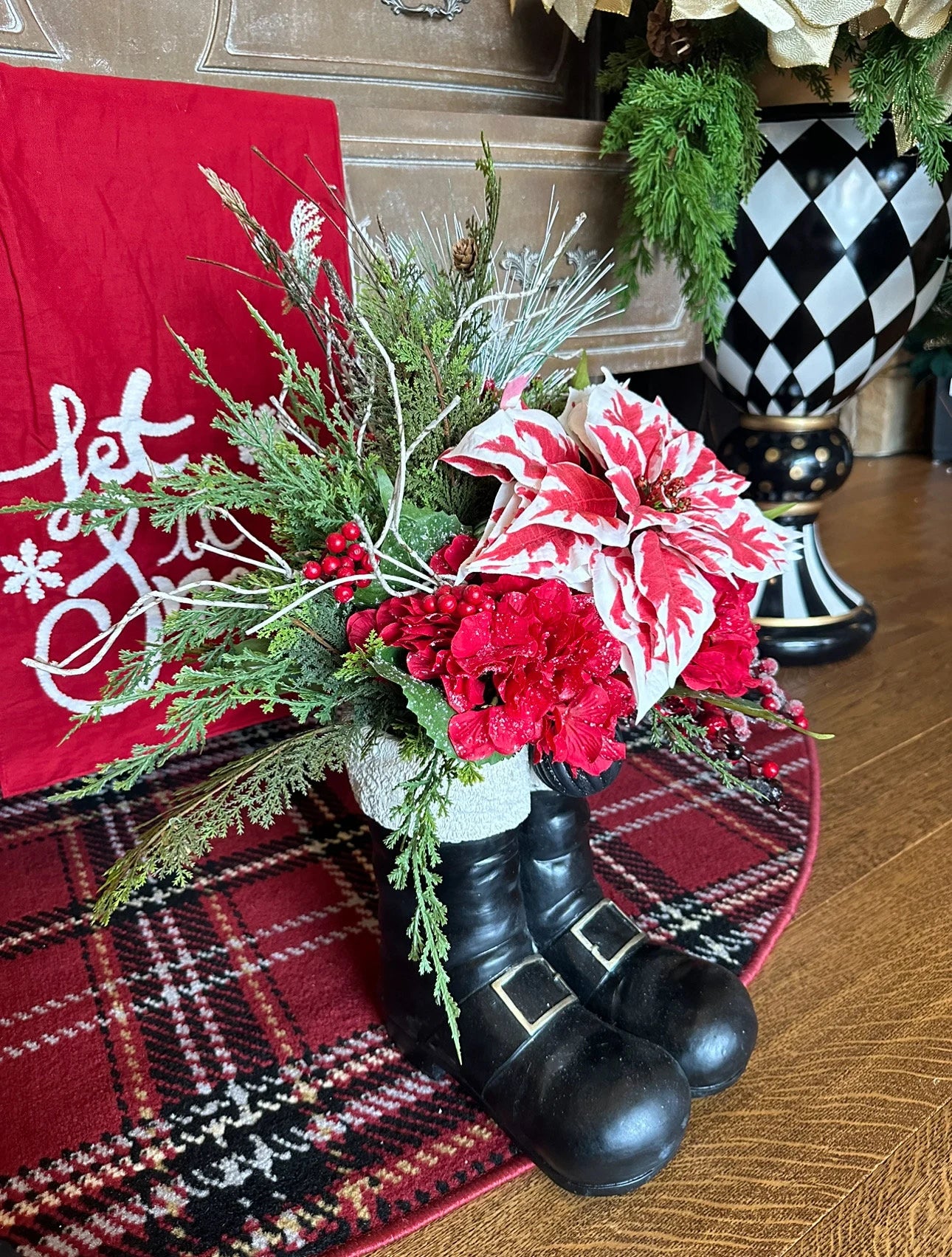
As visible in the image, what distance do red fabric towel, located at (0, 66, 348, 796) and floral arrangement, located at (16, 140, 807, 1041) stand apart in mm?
247

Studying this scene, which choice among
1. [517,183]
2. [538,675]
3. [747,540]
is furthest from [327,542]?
[517,183]

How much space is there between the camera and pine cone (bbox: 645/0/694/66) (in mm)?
930

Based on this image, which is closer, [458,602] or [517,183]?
[458,602]

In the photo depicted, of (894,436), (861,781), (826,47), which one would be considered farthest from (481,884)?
(894,436)

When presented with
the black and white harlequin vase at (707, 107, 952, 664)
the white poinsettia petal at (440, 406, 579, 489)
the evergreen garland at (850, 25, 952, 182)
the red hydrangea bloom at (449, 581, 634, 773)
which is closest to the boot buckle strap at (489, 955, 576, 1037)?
the red hydrangea bloom at (449, 581, 634, 773)

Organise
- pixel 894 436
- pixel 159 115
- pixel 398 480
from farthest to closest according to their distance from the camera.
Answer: pixel 894 436
pixel 159 115
pixel 398 480

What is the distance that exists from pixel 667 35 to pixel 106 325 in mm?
618

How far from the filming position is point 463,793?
53 centimetres

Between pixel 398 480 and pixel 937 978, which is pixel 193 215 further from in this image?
pixel 937 978

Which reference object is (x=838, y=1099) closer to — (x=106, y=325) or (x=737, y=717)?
(x=737, y=717)

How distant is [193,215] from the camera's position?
77 cm

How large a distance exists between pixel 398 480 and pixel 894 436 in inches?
86.6

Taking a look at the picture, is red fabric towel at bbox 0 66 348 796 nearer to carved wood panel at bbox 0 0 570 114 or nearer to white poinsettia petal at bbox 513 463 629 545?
carved wood panel at bbox 0 0 570 114

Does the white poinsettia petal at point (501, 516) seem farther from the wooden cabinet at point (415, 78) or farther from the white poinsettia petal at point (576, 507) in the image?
the wooden cabinet at point (415, 78)
